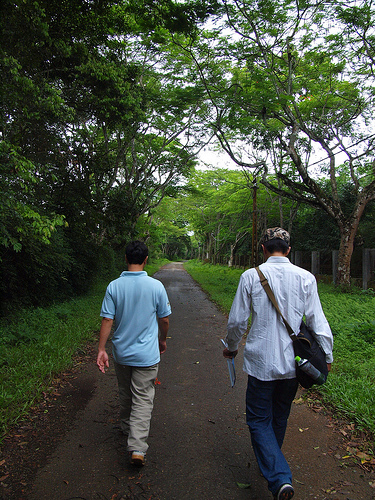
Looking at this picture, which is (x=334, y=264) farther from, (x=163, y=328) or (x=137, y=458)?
(x=137, y=458)

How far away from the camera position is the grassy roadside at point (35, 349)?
387 centimetres

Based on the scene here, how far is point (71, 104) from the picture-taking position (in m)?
8.74

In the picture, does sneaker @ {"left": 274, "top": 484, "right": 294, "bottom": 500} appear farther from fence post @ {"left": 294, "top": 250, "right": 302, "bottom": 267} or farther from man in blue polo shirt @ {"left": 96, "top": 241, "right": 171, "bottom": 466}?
fence post @ {"left": 294, "top": 250, "right": 302, "bottom": 267}

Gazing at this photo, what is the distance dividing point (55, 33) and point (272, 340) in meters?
7.24

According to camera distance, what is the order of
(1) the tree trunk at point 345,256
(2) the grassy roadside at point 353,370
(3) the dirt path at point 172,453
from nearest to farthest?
(3) the dirt path at point 172,453 → (2) the grassy roadside at point 353,370 → (1) the tree trunk at point 345,256

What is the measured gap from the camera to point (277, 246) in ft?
8.64

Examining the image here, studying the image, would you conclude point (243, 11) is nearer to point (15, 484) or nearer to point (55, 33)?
point (55, 33)

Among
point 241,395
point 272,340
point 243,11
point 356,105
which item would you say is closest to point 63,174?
point 243,11

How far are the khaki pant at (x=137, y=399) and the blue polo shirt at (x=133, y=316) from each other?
10cm

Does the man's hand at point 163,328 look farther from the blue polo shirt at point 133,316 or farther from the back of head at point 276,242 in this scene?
the back of head at point 276,242

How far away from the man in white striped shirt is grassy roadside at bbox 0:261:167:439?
8.20 feet

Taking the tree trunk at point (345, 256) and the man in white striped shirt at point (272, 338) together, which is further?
the tree trunk at point (345, 256)

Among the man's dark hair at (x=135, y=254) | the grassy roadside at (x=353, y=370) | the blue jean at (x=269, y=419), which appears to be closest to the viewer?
the blue jean at (x=269, y=419)

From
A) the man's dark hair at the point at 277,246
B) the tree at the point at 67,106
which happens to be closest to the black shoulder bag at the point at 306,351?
the man's dark hair at the point at 277,246
